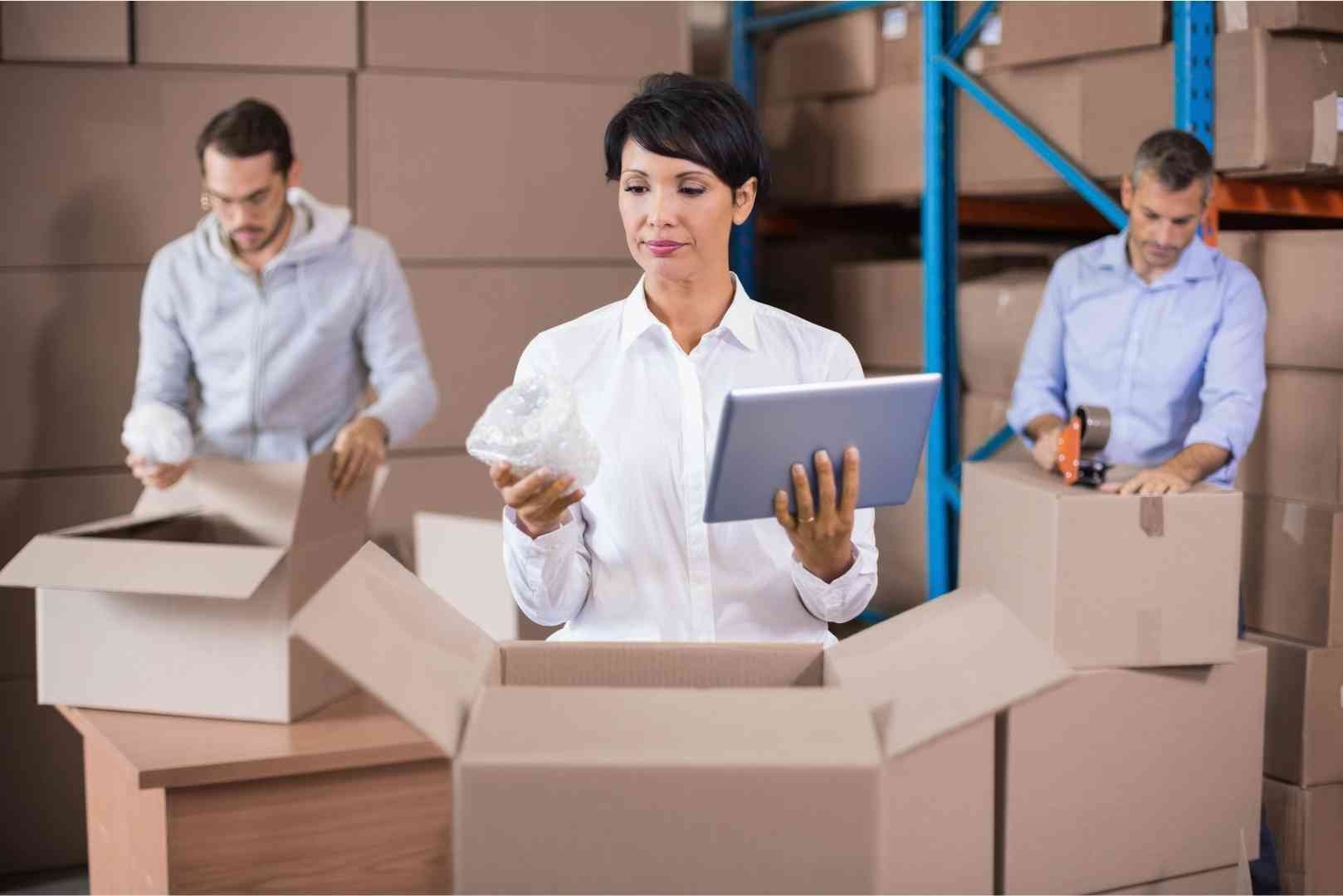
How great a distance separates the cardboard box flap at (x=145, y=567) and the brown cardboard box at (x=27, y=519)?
123 cm

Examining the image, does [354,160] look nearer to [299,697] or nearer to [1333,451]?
[299,697]

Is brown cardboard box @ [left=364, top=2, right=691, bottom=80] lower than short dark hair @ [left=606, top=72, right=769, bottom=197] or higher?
higher

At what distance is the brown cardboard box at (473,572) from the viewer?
121 inches

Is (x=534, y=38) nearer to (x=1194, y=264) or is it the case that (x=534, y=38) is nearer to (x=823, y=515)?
(x=1194, y=264)

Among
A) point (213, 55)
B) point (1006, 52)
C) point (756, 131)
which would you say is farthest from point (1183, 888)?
point (213, 55)

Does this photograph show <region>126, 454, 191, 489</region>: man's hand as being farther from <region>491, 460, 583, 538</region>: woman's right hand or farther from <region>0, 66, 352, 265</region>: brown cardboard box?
<region>491, 460, 583, 538</region>: woman's right hand

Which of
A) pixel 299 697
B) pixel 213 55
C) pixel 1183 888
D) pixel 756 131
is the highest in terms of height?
pixel 213 55

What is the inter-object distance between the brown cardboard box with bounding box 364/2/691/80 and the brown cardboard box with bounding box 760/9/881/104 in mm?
501

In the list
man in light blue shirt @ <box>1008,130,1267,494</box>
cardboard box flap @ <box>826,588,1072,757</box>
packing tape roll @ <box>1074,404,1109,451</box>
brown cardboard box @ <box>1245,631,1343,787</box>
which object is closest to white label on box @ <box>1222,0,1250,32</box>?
man in light blue shirt @ <box>1008,130,1267,494</box>

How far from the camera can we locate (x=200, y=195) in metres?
3.26

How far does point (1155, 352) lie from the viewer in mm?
2699

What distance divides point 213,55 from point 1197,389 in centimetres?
228

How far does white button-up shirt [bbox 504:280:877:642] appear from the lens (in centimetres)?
151

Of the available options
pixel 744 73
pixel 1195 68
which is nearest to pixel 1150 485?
pixel 1195 68
